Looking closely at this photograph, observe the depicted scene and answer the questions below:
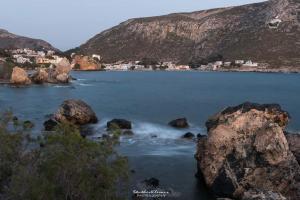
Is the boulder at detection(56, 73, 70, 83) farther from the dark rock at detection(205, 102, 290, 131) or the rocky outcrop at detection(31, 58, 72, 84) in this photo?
the dark rock at detection(205, 102, 290, 131)

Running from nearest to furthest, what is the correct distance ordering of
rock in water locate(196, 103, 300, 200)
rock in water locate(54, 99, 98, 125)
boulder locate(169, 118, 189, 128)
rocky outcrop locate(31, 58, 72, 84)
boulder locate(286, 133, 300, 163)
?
rock in water locate(196, 103, 300, 200) → boulder locate(286, 133, 300, 163) → rock in water locate(54, 99, 98, 125) → boulder locate(169, 118, 189, 128) → rocky outcrop locate(31, 58, 72, 84)

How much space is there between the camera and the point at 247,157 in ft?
105

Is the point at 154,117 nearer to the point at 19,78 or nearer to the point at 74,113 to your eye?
the point at 74,113

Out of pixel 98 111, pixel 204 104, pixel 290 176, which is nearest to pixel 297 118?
pixel 204 104

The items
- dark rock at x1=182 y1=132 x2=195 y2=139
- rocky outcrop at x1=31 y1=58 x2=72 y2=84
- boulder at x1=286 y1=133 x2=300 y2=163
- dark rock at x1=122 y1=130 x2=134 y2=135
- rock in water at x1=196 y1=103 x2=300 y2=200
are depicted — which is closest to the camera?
rock in water at x1=196 y1=103 x2=300 y2=200

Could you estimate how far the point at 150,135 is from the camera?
5366cm

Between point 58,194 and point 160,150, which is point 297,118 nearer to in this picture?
point 160,150

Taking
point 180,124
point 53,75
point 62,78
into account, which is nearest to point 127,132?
point 180,124

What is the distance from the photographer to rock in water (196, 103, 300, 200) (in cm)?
3072

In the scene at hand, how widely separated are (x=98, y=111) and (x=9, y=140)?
5860 centimetres

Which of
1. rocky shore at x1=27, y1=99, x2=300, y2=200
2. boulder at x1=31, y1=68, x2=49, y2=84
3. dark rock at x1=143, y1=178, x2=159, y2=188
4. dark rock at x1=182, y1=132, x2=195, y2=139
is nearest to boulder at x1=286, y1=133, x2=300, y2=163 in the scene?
rocky shore at x1=27, y1=99, x2=300, y2=200

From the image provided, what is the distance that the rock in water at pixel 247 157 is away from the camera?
3072 cm

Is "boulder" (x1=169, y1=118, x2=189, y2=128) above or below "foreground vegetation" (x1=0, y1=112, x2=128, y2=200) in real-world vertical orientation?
below

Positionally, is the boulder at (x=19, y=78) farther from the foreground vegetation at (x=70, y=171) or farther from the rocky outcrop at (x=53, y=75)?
the foreground vegetation at (x=70, y=171)
